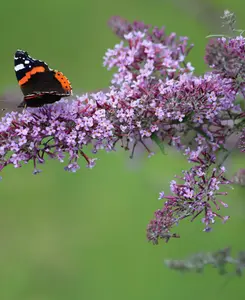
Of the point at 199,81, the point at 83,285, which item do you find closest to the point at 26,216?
the point at 83,285

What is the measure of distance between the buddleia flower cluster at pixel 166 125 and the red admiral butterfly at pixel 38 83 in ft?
0.09

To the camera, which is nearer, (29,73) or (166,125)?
(166,125)

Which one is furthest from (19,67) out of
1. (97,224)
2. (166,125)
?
(97,224)

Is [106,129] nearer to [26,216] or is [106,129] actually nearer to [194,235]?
[194,235]

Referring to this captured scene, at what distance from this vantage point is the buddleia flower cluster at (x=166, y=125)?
104cm

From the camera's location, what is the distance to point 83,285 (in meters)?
2.72

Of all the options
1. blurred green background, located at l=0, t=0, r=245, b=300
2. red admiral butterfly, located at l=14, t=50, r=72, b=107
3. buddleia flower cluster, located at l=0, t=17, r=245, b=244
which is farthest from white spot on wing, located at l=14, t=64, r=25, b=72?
blurred green background, located at l=0, t=0, r=245, b=300

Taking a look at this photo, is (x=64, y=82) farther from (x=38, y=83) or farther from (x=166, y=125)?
(x=166, y=125)

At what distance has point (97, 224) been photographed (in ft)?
9.55

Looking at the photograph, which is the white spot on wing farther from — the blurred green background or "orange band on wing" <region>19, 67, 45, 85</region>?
the blurred green background

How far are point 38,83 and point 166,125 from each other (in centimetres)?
31

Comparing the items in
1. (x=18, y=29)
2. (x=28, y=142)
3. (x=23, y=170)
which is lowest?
(x=28, y=142)

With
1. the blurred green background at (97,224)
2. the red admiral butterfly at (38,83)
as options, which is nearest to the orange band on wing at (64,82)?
the red admiral butterfly at (38,83)

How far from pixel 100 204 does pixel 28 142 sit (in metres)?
1.90
